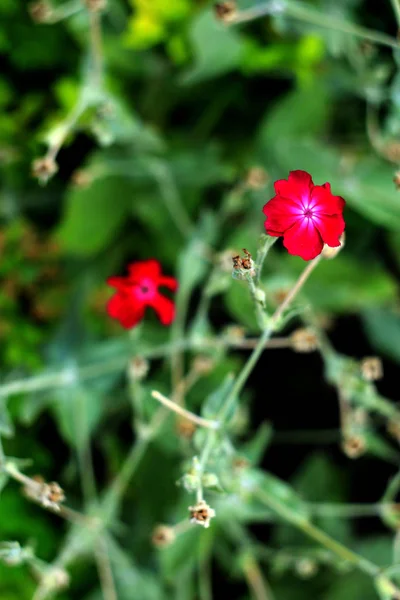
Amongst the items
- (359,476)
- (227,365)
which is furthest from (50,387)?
(359,476)

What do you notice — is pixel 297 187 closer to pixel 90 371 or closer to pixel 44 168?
pixel 44 168

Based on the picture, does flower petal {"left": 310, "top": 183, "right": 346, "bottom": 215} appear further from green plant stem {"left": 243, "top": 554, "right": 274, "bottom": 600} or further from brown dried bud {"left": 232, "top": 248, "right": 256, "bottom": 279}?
green plant stem {"left": 243, "top": 554, "right": 274, "bottom": 600}

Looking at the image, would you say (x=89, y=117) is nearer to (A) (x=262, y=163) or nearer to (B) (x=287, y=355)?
(A) (x=262, y=163)

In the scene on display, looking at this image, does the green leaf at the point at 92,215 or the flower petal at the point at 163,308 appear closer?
the flower petal at the point at 163,308

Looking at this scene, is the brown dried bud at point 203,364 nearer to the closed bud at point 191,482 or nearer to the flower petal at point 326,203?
the closed bud at point 191,482

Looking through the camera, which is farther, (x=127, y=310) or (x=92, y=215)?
(x=92, y=215)

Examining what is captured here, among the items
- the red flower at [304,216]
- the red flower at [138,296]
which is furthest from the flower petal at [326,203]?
the red flower at [138,296]

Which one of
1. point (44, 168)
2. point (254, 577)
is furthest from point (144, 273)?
point (254, 577)
